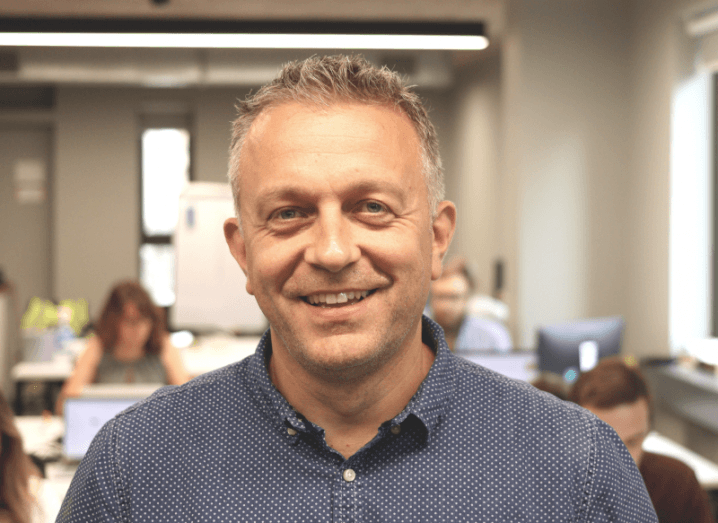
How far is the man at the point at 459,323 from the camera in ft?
13.0

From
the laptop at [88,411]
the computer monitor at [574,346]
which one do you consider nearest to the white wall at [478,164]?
the computer monitor at [574,346]

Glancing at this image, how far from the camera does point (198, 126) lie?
7.66 meters

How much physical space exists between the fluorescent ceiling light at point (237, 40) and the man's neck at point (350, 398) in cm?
373

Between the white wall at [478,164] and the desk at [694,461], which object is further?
the white wall at [478,164]

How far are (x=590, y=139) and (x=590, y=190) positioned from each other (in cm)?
37

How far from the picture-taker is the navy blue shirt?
889 mm

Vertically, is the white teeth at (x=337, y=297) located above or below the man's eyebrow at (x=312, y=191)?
below

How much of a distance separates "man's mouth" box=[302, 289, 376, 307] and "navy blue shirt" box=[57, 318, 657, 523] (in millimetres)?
155

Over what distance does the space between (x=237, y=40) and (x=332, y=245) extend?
3.93m

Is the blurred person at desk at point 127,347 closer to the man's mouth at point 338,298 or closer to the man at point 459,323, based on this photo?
the man at point 459,323

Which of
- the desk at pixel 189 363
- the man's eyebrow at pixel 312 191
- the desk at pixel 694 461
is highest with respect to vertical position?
the man's eyebrow at pixel 312 191

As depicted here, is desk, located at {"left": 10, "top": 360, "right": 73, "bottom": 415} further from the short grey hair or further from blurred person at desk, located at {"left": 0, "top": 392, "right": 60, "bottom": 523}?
the short grey hair

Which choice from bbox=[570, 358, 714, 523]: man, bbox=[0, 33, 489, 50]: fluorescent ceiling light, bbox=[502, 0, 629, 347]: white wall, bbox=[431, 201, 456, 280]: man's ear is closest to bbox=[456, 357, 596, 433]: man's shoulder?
bbox=[431, 201, 456, 280]: man's ear

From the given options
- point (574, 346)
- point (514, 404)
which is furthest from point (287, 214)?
point (574, 346)
